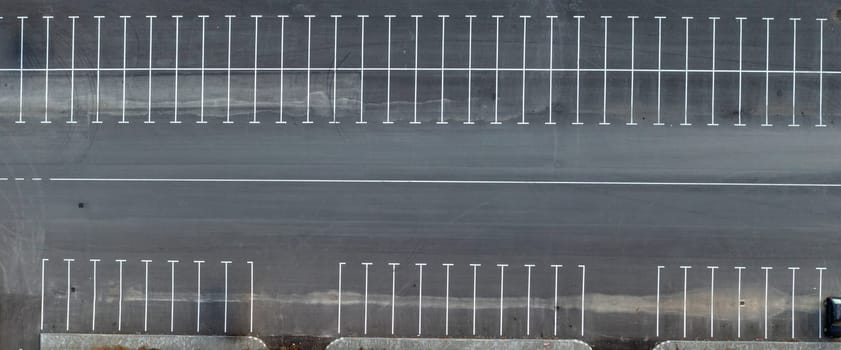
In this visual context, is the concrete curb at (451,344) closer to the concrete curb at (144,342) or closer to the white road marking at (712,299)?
the concrete curb at (144,342)

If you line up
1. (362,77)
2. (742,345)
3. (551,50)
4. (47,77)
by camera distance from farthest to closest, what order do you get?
(47,77), (362,77), (551,50), (742,345)

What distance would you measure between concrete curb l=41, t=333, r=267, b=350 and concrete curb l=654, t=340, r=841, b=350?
9.13 meters

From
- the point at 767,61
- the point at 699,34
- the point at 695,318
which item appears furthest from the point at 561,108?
the point at 695,318

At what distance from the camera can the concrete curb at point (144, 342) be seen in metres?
12.4

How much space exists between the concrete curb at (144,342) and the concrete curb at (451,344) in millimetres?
2016

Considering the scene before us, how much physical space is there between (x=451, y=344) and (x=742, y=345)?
6386 mm

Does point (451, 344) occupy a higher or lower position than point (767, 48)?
lower

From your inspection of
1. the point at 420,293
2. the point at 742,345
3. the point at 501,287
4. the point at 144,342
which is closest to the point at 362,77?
the point at 420,293

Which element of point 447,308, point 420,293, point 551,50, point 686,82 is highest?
point 551,50

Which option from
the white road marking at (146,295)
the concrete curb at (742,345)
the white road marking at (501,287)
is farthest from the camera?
the white road marking at (146,295)

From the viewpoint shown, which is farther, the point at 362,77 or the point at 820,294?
the point at 362,77

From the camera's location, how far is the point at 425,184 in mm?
12180

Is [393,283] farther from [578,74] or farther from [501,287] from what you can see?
[578,74]

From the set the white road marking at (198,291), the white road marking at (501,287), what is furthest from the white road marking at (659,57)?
the white road marking at (198,291)
